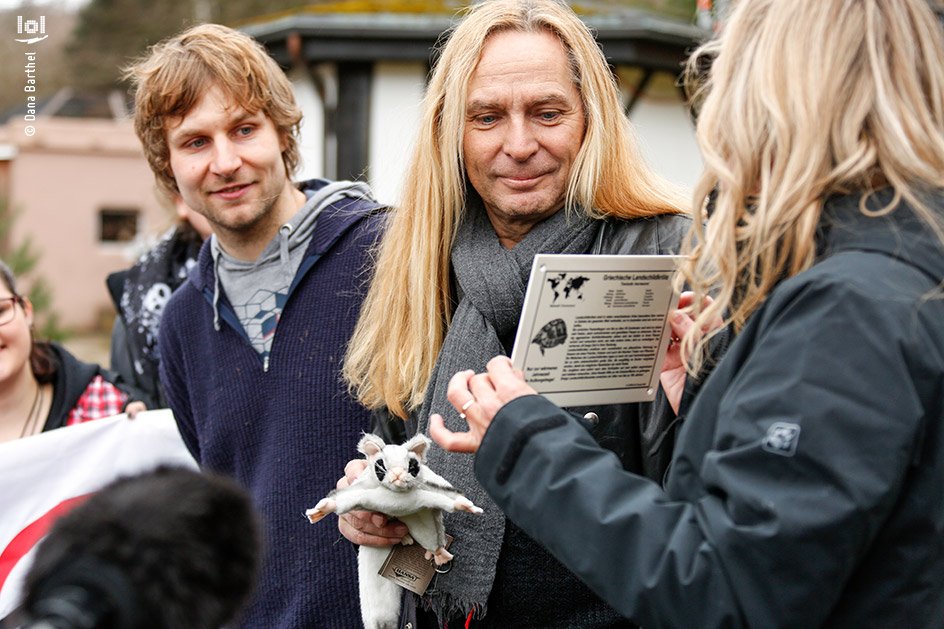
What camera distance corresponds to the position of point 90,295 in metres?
23.6

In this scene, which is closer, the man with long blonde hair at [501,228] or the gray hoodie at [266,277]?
the man with long blonde hair at [501,228]

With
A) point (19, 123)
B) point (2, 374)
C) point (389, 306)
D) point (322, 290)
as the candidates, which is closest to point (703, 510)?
point (389, 306)

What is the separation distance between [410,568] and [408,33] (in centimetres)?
714

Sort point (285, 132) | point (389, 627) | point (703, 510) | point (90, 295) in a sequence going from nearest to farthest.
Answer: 1. point (703, 510)
2. point (389, 627)
3. point (285, 132)
4. point (90, 295)

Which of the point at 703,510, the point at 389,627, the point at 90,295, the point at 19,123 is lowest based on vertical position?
the point at 90,295

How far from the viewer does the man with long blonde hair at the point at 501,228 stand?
2191mm

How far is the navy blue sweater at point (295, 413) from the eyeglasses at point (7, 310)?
88cm

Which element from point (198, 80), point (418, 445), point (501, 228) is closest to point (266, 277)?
point (198, 80)

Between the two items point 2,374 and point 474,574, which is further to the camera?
point 2,374

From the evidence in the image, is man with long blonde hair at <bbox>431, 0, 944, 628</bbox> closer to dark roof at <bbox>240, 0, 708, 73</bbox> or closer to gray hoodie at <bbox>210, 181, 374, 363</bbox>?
gray hoodie at <bbox>210, 181, 374, 363</bbox>

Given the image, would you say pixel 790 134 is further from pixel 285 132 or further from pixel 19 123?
pixel 19 123

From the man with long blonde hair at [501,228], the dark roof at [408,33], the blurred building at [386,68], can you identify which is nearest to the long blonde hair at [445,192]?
the man with long blonde hair at [501,228]

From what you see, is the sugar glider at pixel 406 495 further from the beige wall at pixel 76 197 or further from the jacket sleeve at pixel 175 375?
the beige wall at pixel 76 197

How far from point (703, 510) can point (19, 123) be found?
24266mm
